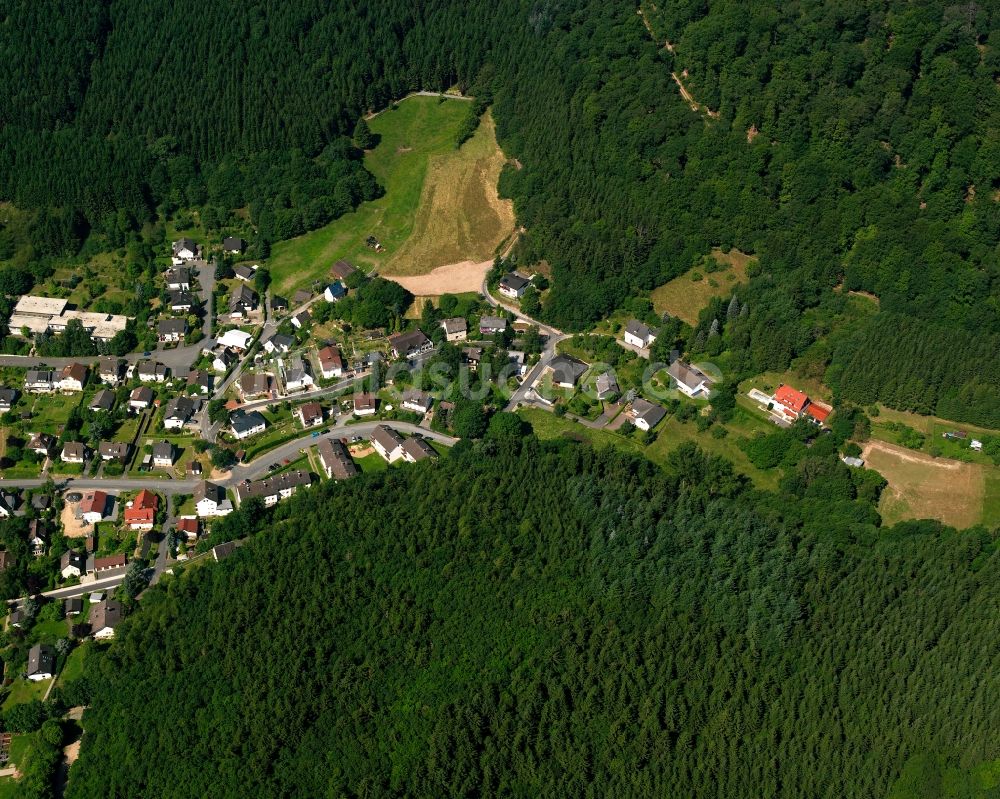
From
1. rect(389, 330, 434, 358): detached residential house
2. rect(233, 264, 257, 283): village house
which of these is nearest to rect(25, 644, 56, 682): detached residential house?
rect(389, 330, 434, 358): detached residential house

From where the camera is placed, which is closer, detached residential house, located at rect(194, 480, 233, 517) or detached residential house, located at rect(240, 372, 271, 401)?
detached residential house, located at rect(194, 480, 233, 517)

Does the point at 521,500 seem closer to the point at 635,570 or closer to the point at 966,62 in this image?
the point at 635,570

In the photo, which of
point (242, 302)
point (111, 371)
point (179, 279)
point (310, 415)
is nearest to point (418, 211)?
point (242, 302)

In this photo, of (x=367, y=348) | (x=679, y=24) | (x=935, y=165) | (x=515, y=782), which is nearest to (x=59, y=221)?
(x=367, y=348)

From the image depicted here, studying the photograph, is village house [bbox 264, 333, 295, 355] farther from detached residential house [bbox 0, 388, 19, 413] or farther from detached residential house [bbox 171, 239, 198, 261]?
detached residential house [bbox 0, 388, 19, 413]

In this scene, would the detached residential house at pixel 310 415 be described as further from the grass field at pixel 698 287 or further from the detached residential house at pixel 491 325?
the grass field at pixel 698 287

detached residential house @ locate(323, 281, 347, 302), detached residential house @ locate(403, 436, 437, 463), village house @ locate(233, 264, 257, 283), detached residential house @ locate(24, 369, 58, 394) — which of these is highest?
detached residential house @ locate(323, 281, 347, 302)
